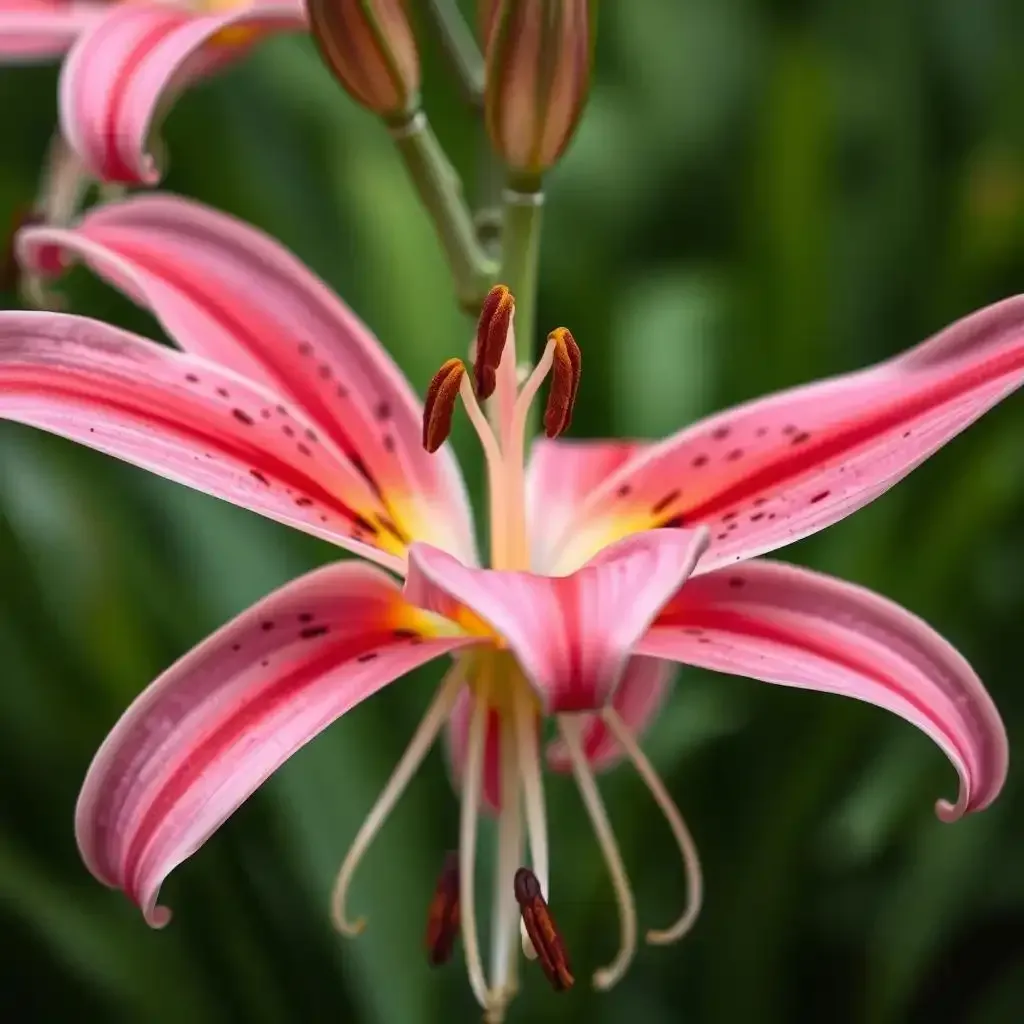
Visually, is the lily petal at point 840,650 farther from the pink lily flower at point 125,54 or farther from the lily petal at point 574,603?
the pink lily flower at point 125,54

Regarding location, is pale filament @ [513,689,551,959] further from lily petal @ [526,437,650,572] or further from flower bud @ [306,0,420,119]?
flower bud @ [306,0,420,119]

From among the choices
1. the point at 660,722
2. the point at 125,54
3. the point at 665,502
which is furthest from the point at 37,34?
the point at 660,722

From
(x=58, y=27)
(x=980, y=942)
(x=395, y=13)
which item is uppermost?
(x=58, y=27)

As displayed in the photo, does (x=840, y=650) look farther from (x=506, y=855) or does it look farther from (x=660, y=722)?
(x=660, y=722)

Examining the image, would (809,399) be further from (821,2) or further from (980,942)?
(821,2)

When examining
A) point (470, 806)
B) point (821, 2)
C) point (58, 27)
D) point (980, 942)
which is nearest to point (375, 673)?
point (470, 806)

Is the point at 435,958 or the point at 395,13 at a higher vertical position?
the point at 395,13
